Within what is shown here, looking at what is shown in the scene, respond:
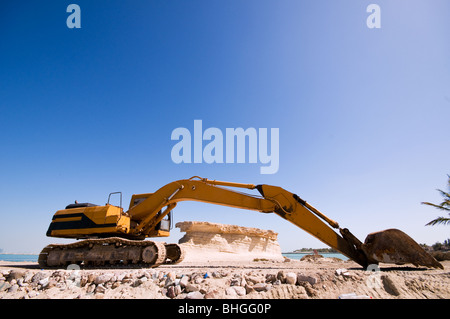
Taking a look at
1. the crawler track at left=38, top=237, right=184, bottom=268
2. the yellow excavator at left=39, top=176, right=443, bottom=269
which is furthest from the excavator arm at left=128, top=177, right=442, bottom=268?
the crawler track at left=38, top=237, right=184, bottom=268

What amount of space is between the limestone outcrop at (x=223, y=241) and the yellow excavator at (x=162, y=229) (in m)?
13.8

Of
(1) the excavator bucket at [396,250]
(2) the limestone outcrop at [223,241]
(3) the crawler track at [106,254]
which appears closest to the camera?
(1) the excavator bucket at [396,250]

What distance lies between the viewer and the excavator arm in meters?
6.93

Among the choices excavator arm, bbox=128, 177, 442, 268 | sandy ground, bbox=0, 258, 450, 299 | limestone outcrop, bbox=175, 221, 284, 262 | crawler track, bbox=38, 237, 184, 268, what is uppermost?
excavator arm, bbox=128, 177, 442, 268

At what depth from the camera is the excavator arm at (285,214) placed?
693cm

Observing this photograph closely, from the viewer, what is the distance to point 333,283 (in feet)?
16.7

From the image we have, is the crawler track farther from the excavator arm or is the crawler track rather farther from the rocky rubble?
the rocky rubble

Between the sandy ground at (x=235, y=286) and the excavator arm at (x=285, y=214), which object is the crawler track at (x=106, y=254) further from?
the sandy ground at (x=235, y=286)

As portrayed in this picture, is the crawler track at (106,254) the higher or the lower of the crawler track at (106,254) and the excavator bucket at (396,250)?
the lower

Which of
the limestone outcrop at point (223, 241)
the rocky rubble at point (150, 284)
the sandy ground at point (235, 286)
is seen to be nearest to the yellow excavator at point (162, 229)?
the sandy ground at point (235, 286)

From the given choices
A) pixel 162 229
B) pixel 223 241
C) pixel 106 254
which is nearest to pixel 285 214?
pixel 162 229

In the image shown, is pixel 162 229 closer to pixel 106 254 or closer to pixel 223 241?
pixel 106 254

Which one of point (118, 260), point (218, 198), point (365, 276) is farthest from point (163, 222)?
point (365, 276)

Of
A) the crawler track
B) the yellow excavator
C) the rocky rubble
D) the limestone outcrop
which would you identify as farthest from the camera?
the limestone outcrop
